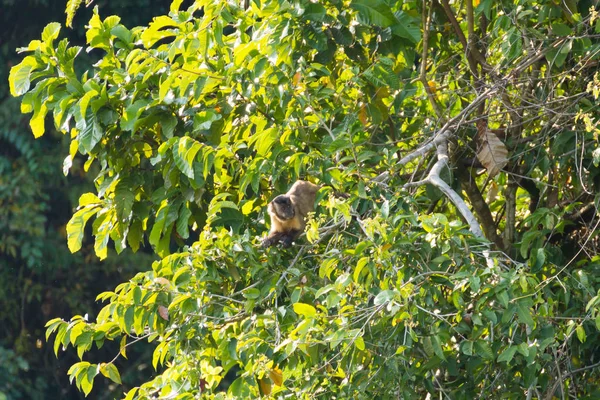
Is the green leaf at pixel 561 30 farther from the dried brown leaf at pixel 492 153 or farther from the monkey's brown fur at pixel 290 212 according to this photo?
the monkey's brown fur at pixel 290 212

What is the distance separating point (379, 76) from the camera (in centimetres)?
364

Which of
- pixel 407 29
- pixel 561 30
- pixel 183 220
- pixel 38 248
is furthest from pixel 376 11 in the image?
pixel 38 248

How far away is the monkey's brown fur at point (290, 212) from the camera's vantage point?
3859 mm

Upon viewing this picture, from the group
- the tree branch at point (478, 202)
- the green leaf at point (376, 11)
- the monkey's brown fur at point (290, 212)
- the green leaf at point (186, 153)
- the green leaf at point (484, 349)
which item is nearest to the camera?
the green leaf at point (484, 349)

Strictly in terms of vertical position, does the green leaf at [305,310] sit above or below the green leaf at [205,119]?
below

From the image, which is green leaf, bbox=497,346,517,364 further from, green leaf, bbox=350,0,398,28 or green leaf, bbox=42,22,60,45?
green leaf, bbox=42,22,60,45

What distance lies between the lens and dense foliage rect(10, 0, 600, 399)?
316cm

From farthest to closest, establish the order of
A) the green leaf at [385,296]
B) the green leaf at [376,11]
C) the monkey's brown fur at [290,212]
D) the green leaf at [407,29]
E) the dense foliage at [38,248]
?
the dense foliage at [38,248] → the monkey's brown fur at [290,212] → the green leaf at [407,29] → the green leaf at [376,11] → the green leaf at [385,296]

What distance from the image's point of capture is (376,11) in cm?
364

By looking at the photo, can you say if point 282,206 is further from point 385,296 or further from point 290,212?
point 385,296

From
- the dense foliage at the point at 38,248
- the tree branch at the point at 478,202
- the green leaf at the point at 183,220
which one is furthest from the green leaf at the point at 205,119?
the dense foliage at the point at 38,248

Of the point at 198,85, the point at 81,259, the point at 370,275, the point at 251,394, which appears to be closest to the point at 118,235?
the point at 198,85

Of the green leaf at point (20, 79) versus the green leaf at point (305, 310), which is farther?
the green leaf at point (20, 79)

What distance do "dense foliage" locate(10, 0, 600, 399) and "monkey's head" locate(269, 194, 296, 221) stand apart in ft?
0.22
